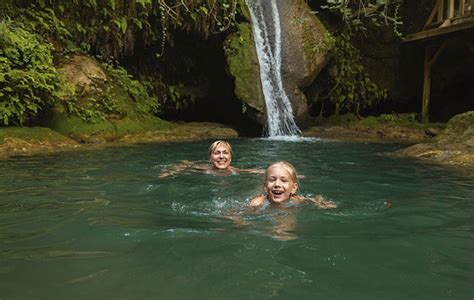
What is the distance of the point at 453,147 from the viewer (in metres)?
9.30

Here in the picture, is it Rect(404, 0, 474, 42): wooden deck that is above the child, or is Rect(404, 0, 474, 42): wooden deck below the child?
above

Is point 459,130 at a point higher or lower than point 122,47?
lower

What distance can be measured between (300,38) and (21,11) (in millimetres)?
8270

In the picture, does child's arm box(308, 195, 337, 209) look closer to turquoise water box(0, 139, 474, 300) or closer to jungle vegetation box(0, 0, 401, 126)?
turquoise water box(0, 139, 474, 300)

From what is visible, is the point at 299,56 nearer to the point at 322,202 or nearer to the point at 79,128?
the point at 79,128

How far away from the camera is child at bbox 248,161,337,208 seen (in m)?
4.91

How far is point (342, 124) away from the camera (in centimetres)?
1661

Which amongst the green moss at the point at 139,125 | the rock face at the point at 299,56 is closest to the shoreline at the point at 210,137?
the green moss at the point at 139,125

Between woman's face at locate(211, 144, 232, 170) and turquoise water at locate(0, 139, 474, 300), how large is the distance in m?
0.31

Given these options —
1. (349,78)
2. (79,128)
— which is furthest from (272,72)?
(79,128)

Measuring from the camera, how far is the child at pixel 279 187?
4906 millimetres

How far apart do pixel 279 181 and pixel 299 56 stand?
10.8 m

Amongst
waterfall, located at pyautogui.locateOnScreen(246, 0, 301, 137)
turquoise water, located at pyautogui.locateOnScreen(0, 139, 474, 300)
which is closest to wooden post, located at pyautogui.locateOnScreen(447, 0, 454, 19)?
waterfall, located at pyautogui.locateOnScreen(246, 0, 301, 137)

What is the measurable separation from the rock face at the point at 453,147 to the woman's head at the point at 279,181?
4.57 metres
